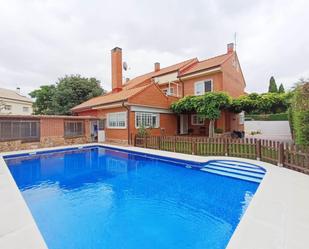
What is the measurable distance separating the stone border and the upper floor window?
45.4 feet

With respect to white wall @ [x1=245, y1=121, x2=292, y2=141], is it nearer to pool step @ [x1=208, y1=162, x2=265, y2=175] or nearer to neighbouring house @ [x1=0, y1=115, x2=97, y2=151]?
pool step @ [x1=208, y1=162, x2=265, y2=175]

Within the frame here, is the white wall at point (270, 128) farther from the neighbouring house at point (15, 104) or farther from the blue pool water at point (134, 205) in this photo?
the neighbouring house at point (15, 104)

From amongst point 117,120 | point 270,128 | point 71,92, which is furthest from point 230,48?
point 71,92

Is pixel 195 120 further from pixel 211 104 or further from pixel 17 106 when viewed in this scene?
pixel 17 106

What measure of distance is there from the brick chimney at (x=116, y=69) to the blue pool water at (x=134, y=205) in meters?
14.7

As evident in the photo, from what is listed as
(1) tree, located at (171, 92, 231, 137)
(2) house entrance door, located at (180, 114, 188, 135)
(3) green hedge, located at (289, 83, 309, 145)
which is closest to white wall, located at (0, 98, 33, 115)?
(2) house entrance door, located at (180, 114, 188, 135)

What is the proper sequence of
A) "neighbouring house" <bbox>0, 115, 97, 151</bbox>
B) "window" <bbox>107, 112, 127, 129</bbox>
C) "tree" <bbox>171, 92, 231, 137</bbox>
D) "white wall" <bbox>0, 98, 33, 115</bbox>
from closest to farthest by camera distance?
"neighbouring house" <bbox>0, 115, 97, 151</bbox>, "tree" <bbox>171, 92, 231, 137</bbox>, "window" <bbox>107, 112, 127, 129</bbox>, "white wall" <bbox>0, 98, 33, 115</bbox>

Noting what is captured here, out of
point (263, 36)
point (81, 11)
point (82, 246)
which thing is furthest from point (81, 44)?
point (82, 246)

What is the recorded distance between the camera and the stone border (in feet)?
8.88

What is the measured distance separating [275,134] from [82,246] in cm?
2516

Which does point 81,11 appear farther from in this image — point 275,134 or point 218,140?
point 275,134

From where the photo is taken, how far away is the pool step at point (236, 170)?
6.86 metres

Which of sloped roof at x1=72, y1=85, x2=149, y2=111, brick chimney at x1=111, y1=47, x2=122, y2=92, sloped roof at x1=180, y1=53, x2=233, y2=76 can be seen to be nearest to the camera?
sloped roof at x1=72, y1=85, x2=149, y2=111

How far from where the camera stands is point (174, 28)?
13.0 meters
